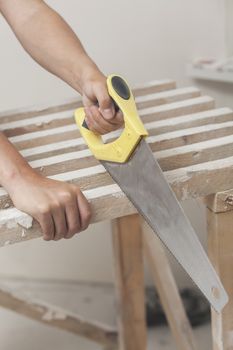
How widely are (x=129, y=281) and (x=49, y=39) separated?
0.54m

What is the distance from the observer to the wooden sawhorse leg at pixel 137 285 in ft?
3.77

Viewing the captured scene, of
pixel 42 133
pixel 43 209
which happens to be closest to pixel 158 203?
pixel 43 209

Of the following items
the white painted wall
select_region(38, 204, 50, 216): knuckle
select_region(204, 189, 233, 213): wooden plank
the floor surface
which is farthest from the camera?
the floor surface

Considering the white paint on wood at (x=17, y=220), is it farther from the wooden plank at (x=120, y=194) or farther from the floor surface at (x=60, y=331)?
the floor surface at (x=60, y=331)

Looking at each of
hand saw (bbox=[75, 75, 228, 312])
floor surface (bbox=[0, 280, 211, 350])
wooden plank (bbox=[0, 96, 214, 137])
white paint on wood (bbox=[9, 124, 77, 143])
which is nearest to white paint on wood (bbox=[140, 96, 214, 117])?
wooden plank (bbox=[0, 96, 214, 137])

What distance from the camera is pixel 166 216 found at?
0.66m

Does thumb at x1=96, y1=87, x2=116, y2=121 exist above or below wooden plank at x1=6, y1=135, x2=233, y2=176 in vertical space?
above

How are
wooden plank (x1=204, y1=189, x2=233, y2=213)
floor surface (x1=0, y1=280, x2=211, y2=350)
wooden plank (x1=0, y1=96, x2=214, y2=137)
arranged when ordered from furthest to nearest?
floor surface (x1=0, y1=280, x2=211, y2=350)
wooden plank (x1=0, y1=96, x2=214, y2=137)
wooden plank (x1=204, y1=189, x2=233, y2=213)

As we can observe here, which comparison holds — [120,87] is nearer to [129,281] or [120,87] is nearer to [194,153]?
[194,153]

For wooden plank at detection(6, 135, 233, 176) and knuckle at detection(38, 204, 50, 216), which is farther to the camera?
wooden plank at detection(6, 135, 233, 176)

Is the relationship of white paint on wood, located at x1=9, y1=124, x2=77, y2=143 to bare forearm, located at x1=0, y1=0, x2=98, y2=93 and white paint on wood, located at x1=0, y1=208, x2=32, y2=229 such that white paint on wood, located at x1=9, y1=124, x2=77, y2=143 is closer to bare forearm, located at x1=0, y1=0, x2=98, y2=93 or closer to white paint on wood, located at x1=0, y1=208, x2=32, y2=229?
bare forearm, located at x1=0, y1=0, x2=98, y2=93

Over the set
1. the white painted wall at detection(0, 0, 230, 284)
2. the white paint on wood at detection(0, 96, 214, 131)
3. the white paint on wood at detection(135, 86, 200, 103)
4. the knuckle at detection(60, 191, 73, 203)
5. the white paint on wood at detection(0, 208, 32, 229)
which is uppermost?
the knuckle at detection(60, 191, 73, 203)

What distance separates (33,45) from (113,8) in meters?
0.47

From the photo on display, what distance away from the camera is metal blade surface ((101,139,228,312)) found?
66cm
